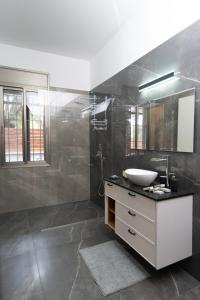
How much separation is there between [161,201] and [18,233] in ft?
6.92

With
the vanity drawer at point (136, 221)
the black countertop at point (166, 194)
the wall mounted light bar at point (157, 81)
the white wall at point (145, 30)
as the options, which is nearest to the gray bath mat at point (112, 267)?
the vanity drawer at point (136, 221)

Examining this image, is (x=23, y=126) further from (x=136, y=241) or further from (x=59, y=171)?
(x=136, y=241)

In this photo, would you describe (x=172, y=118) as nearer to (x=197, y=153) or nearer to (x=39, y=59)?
(x=197, y=153)

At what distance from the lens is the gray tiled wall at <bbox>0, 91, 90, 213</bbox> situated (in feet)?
11.1

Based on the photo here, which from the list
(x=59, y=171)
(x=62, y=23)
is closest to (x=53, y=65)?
(x=62, y=23)

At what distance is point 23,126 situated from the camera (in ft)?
11.2

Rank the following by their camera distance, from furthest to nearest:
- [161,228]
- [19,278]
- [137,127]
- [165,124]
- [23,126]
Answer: [23,126] < [137,127] < [165,124] < [19,278] < [161,228]

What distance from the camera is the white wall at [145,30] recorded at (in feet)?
6.04

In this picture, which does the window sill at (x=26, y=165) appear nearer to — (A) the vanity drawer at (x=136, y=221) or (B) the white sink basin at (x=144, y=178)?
(A) the vanity drawer at (x=136, y=221)

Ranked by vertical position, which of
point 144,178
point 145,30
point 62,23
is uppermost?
point 62,23

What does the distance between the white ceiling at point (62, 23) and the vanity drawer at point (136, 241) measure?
2708mm

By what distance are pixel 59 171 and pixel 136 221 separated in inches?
85.9

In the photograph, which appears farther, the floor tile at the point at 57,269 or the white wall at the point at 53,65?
the white wall at the point at 53,65

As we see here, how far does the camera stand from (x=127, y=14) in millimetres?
2502
